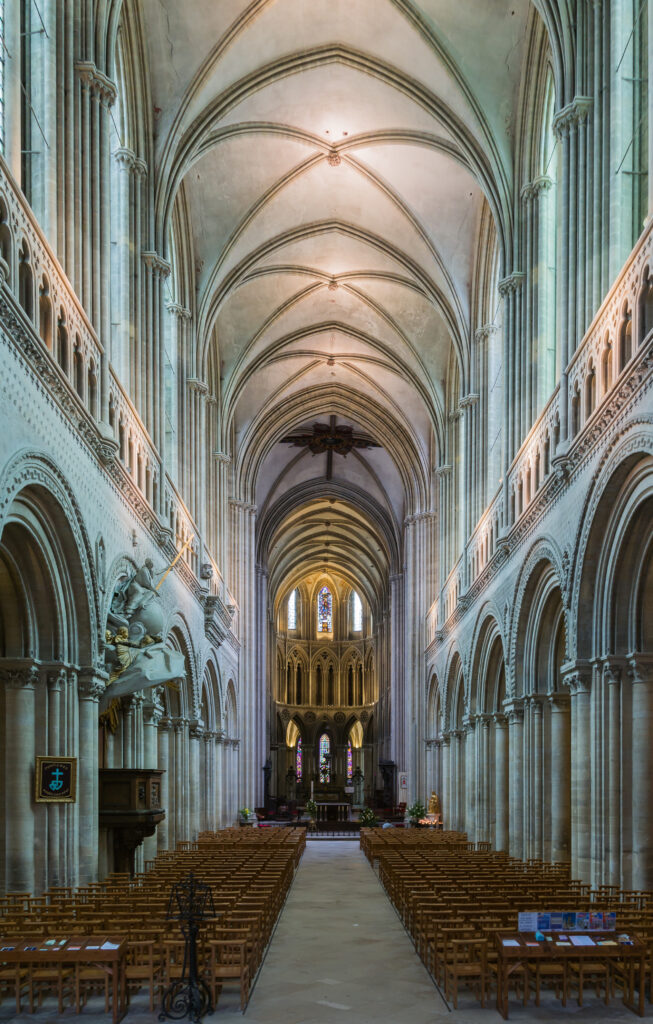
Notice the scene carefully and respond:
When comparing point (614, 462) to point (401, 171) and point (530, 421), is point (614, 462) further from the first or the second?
point (401, 171)

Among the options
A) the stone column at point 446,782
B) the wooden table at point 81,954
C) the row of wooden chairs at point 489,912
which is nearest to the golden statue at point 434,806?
the stone column at point 446,782

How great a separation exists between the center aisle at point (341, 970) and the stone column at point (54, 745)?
305cm

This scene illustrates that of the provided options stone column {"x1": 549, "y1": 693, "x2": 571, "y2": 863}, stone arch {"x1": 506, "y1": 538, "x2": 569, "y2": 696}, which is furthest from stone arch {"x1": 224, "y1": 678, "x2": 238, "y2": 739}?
stone column {"x1": 549, "y1": 693, "x2": 571, "y2": 863}

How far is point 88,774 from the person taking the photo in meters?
15.3

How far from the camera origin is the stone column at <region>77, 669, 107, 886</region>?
15.1 m

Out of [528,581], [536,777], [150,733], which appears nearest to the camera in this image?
[536,777]

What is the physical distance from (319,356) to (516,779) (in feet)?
68.8

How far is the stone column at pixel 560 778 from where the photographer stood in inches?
774

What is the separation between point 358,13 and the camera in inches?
883

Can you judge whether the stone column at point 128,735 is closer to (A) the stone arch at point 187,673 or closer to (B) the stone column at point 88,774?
(B) the stone column at point 88,774

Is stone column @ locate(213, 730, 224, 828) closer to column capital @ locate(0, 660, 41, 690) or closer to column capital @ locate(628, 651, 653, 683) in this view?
column capital @ locate(0, 660, 41, 690)

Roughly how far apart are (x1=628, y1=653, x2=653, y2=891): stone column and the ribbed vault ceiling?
1224 centimetres

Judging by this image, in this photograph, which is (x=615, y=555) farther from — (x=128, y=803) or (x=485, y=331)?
(x=485, y=331)

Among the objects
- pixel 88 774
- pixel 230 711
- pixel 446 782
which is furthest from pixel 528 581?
pixel 230 711
